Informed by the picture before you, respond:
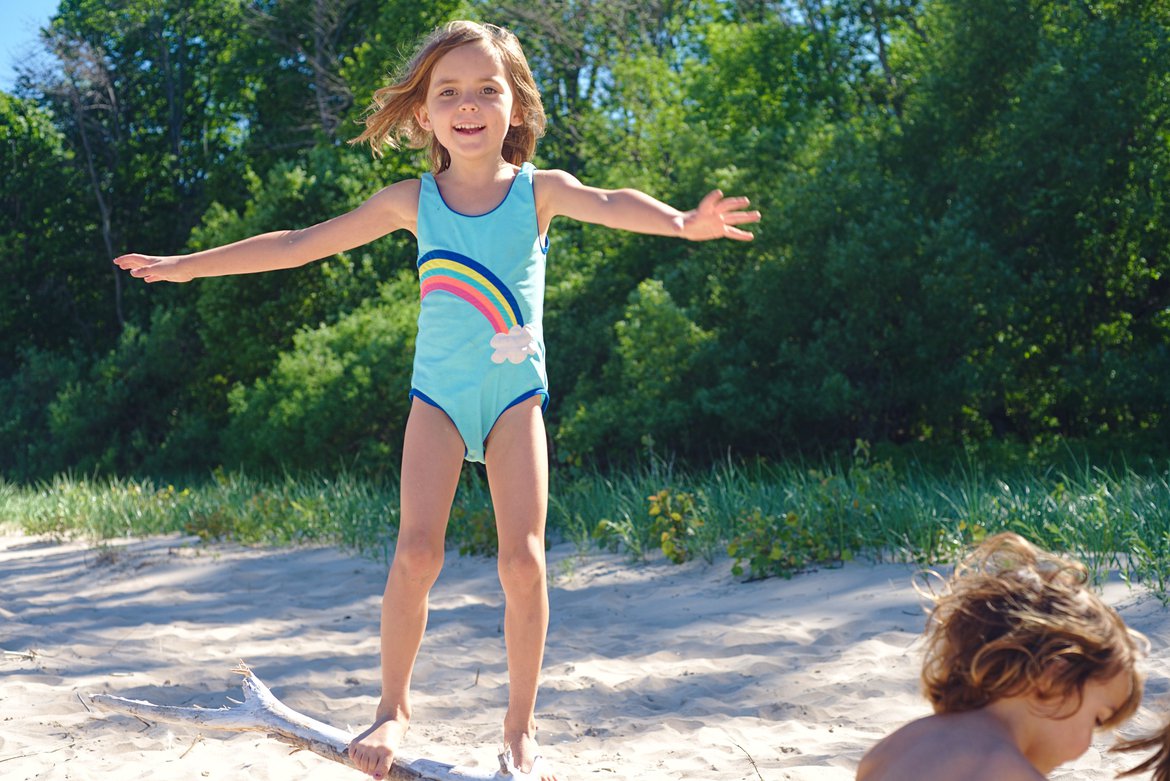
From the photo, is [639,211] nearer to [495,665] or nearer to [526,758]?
[526,758]

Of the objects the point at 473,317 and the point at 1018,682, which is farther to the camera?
→ the point at 473,317

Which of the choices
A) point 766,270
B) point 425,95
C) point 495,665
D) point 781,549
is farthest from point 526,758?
point 766,270

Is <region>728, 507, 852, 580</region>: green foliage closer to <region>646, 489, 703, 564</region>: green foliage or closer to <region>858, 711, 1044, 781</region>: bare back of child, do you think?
<region>646, 489, 703, 564</region>: green foliage

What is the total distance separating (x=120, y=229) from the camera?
21.8 metres

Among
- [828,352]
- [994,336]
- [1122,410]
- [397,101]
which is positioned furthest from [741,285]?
[397,101]

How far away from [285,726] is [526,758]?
651mm

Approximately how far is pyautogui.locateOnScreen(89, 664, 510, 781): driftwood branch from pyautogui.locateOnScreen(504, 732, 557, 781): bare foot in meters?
0.08

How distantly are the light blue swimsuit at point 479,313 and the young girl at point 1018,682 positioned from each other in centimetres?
132

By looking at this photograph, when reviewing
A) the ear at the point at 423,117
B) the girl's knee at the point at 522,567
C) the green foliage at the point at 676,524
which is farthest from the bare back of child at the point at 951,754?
the green foliage at the point at 676,524

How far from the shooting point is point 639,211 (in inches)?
115

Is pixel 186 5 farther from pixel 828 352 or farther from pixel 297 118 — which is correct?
pixel 828 352

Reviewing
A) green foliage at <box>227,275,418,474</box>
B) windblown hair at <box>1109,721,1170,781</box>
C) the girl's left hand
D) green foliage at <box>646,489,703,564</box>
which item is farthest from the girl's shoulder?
green foliage at <box>227,275,418,474</box>

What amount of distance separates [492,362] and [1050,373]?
9.75 metres

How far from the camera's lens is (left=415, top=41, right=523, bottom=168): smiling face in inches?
120
